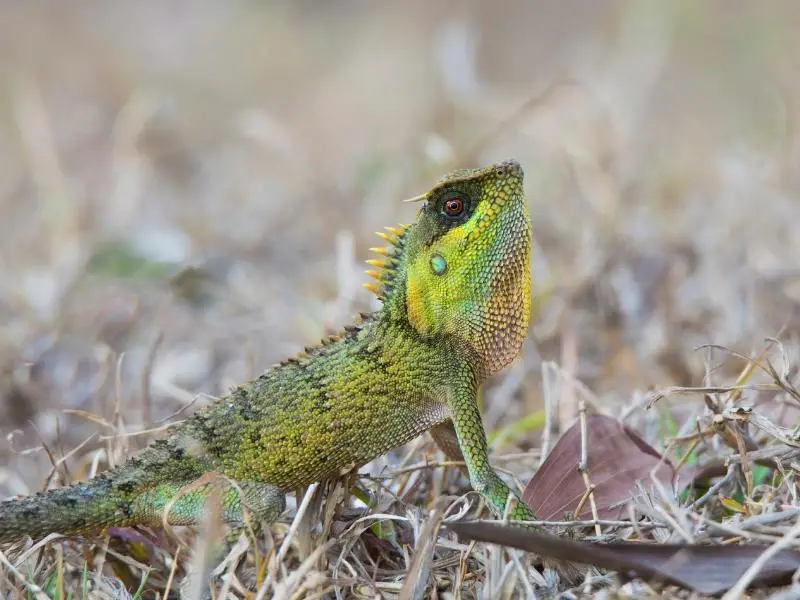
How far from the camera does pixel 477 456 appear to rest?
319 cm

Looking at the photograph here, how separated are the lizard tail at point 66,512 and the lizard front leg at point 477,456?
1.31m

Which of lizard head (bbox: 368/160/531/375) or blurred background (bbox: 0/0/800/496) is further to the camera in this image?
blurred background (bbox: 0/0/800/496)

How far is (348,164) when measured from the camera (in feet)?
34.6

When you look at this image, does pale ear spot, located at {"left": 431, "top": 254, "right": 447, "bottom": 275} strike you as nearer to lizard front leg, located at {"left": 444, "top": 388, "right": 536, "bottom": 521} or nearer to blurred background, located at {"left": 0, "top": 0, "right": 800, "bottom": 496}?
lizard front leg, located at {"left": 444, "top": 388, "right": 536, "bottom": 521}

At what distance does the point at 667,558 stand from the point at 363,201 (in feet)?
21.1

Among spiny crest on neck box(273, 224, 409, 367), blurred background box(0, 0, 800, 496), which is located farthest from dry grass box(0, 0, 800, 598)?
spiny crest on neck box(273, 224, 409, 367)

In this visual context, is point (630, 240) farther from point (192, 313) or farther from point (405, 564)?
point (405, 564)

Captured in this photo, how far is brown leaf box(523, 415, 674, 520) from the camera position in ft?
10.8

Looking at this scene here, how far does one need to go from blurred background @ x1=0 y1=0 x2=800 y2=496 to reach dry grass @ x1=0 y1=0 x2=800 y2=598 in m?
0.04

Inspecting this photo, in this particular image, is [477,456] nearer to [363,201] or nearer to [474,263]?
[474,263]

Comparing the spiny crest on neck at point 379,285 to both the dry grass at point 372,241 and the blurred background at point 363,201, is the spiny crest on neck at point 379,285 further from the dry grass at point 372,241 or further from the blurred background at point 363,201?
the blurred background at point 363,201

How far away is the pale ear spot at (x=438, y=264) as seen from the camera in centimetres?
336

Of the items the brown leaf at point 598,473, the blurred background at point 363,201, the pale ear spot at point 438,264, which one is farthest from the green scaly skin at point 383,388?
the blurred background at point 363,201

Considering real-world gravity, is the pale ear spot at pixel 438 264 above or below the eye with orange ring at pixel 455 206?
below
